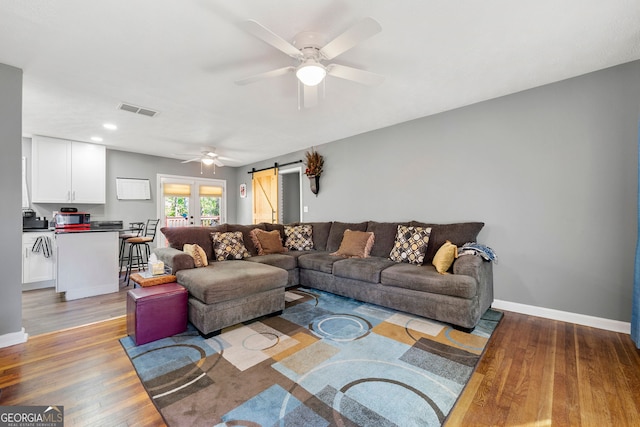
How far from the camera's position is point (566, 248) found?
2834 mm

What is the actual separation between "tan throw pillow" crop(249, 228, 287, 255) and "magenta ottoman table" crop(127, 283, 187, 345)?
A: 66.1 inches

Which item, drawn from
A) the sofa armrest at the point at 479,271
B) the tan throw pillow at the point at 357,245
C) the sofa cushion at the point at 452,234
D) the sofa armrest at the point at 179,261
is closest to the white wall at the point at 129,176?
the sofa armrest at the point at 179,261

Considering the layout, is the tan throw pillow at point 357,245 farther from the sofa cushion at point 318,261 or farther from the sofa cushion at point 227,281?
the sofa cushion at point 227,281

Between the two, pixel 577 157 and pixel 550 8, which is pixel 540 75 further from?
pixel 550 8

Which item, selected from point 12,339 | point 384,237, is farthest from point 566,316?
point 12,339

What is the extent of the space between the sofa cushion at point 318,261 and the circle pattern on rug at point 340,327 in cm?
85

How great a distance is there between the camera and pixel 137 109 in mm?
3539

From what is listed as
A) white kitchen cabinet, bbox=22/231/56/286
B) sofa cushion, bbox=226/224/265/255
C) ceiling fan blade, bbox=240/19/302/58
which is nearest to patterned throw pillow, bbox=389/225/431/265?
sofa cushion, bbox=226/224/265/255

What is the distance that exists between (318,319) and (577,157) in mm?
3222

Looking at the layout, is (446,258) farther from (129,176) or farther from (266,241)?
(129,176)

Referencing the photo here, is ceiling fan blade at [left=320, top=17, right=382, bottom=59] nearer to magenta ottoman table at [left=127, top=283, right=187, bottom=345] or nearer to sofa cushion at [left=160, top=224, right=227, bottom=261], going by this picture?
magenta ottoman table at [left=127, top=283, right=187, bottom=345]

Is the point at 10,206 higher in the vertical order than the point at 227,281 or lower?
higher

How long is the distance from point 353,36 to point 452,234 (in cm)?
261

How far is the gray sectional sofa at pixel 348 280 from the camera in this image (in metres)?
2.57
